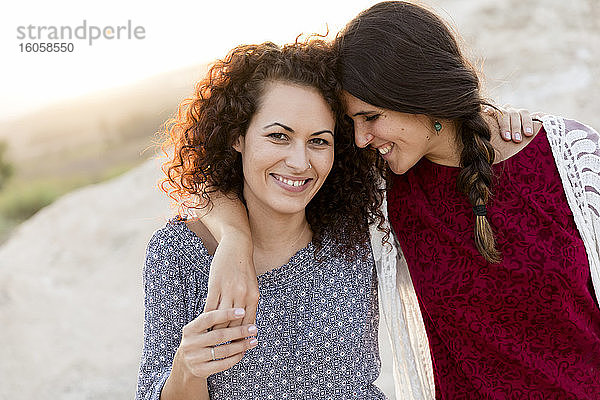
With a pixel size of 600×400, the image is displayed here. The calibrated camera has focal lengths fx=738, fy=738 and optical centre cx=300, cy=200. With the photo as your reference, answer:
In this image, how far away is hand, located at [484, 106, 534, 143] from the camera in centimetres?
227

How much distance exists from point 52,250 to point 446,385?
479 centimetres

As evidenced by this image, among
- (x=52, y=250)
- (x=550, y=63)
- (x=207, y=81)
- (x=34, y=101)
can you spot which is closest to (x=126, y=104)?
(x=34, y=101)

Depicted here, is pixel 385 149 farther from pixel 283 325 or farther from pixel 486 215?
pixel 283 325

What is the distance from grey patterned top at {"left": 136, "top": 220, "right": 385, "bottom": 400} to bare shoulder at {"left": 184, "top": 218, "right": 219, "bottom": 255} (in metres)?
0.02

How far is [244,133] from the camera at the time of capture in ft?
7.41

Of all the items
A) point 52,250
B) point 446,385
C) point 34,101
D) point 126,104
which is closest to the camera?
point 446,385

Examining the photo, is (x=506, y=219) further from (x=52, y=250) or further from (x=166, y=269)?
(x=52, y=250)

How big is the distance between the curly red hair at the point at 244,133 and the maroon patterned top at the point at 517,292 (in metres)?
0.25

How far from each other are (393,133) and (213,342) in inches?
33.3

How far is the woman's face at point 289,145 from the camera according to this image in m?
2.15

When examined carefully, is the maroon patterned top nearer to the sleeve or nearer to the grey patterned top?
the grey patterned top

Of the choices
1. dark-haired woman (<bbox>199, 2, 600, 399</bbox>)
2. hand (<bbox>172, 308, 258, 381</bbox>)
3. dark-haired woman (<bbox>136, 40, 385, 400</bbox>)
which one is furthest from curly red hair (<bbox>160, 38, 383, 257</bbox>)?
hand (<bbox>172, 308, 258, 381</bbox>)

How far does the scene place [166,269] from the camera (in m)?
2.19

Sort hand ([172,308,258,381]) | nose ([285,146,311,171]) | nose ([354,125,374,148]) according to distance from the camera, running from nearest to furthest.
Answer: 1. hand ([172,308,258,381])
2. nose ([285,146,311,171])
3. nose ([354,125,374,148])
